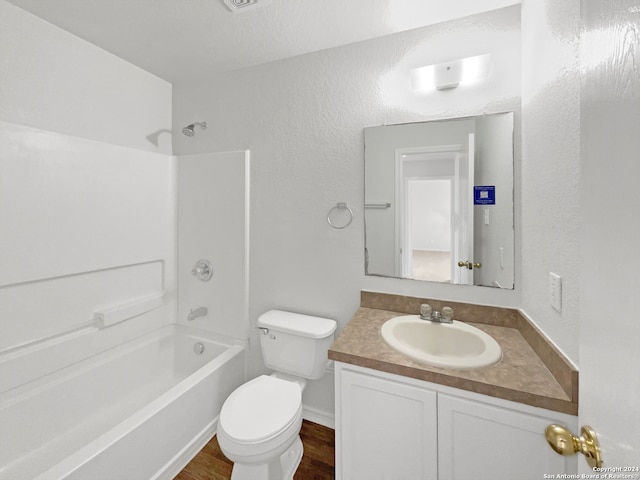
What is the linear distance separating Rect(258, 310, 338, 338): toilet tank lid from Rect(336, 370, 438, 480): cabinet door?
47 cm

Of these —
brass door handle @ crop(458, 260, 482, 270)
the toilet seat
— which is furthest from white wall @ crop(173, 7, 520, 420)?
the toilet seat

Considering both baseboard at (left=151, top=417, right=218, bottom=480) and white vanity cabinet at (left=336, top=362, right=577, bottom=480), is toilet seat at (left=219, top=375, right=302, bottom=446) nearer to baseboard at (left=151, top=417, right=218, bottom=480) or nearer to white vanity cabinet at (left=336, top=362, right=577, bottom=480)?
white vanity cabinet at (left=336, top=362, right=577, bottom=480)

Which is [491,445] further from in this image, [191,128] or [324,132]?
[191,128]

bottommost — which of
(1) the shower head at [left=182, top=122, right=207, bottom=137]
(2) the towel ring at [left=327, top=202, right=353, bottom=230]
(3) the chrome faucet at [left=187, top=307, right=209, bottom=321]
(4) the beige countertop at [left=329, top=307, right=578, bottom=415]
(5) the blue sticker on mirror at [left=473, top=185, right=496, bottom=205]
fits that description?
(3) the chrome faucet at [left=187, top=307, right=209, bottom=321]

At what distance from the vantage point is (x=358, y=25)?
1.59m

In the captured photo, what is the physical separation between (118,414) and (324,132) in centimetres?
225

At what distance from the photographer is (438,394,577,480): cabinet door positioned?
93 centimetres

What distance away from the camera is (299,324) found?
173cm

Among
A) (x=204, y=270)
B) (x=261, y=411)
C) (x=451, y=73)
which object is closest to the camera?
(x=261, y=411)

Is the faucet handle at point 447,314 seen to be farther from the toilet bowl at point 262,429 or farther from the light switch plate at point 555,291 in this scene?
the toilet bowl at point 262,429

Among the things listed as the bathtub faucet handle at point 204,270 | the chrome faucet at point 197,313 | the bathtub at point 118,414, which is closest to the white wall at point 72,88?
the bathtub faucet handle at point 204,270

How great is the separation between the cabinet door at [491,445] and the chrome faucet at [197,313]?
1.77 metres

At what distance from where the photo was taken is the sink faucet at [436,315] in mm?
1463

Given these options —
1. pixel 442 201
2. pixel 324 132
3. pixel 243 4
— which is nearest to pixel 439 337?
pixel 442 201
